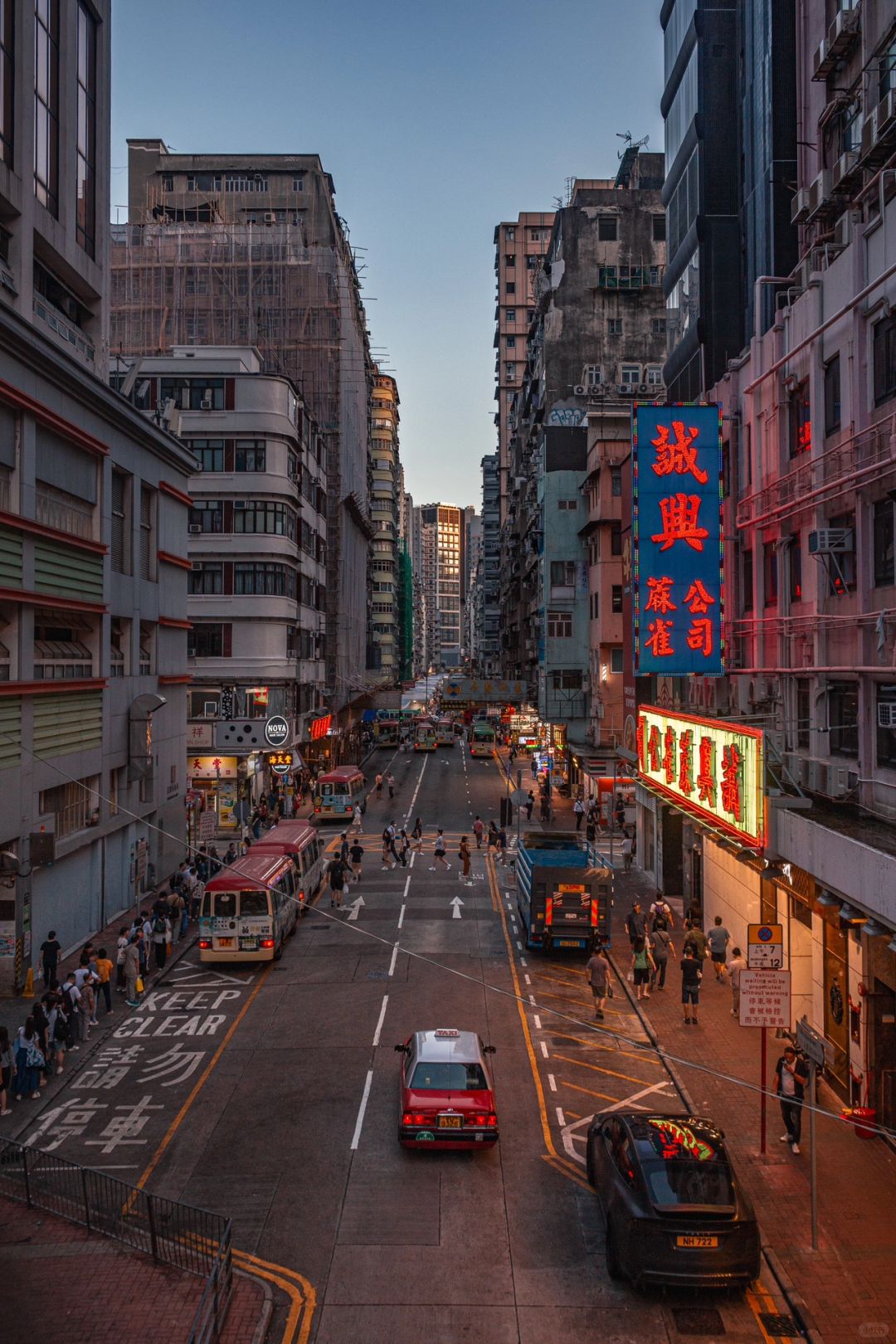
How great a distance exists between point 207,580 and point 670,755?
30312 mm

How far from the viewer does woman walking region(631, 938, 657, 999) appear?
22.5 meters

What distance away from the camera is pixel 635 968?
22609mm

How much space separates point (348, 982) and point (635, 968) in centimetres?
700

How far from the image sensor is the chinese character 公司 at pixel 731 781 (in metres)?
19.1

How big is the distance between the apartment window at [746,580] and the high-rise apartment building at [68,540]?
17.3 meters

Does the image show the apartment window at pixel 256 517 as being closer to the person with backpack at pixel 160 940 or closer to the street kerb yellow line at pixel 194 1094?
the person with backpack at pixel 160 940

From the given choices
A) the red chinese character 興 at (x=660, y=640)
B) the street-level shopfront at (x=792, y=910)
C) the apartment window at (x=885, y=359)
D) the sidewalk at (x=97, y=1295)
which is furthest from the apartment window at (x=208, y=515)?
the sidewalk at (x=97, y=1295)

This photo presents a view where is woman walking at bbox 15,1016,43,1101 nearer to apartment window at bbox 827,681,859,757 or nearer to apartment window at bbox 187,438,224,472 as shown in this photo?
apartment window at bbox 827,681,859,757

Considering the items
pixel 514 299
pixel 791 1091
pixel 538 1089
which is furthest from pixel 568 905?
pixel 514 299

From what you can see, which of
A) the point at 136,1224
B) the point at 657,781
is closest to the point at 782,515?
the point at 657,781

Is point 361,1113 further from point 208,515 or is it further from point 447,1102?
point 208,515

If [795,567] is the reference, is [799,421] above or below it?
above

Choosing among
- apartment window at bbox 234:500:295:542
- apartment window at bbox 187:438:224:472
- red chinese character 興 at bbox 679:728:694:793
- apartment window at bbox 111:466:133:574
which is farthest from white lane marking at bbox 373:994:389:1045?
apartment window at bbox 187:438:224:472

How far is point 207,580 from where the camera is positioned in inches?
1918
